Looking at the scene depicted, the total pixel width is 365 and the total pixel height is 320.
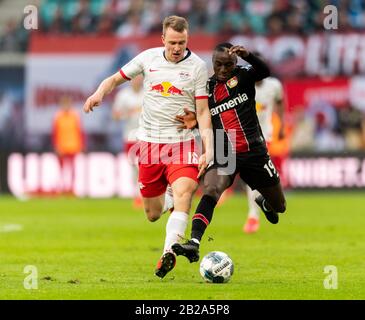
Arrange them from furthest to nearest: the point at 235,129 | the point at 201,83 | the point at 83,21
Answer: the point at 83,21, the point at 235,129, the point at 201,83

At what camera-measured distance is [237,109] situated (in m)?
11.1

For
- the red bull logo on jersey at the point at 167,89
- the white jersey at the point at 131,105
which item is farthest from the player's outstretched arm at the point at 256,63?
the white jersey at the point at 131,105

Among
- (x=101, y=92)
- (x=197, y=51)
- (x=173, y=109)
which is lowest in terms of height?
(x=173, y=109)

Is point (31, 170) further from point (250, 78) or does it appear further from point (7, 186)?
point (250, 78)

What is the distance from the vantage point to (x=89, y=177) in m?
25.6

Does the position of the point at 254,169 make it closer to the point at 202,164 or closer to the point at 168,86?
Result: the point at 202,164

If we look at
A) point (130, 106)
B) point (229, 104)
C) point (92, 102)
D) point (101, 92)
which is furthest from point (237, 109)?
point (130, 106)

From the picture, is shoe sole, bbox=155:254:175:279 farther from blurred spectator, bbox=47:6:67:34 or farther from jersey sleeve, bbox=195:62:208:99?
blurred spectator, bbox=47:6:67:34

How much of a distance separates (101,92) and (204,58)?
1727 cm

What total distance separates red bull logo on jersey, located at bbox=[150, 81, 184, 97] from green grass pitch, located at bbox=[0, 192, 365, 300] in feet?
5.86

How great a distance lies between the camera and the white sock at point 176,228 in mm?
10117

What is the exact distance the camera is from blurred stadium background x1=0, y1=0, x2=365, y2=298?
26047 mm

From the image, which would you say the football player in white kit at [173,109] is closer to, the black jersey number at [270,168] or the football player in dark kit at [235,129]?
the football player in dark kit at [235,129]
